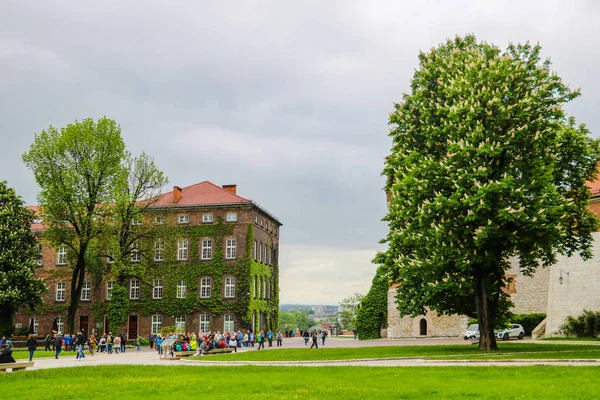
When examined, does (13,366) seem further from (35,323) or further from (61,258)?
(61,258)

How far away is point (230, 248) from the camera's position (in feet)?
219

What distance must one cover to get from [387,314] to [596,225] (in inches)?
1414

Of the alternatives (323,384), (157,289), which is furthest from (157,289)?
(323,384)

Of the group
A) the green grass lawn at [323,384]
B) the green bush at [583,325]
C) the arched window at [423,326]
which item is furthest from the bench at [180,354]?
the arched window at [423,326]

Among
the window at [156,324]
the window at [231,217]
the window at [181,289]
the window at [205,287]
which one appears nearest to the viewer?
the window at [205,287]

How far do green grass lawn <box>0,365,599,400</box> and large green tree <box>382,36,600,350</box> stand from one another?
8.15 meters

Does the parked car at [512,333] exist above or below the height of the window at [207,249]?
below

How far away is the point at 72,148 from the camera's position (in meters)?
50.3

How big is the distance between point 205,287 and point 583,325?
119 ft

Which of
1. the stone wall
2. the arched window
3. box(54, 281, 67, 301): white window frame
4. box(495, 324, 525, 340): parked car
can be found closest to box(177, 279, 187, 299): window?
box(54, 281, 67, 301): white window frame

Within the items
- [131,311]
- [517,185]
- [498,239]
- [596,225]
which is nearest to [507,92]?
[517,185]

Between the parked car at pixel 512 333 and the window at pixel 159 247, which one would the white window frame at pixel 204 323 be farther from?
the parked car at pixel 512 333

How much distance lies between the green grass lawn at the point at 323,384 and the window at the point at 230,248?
43.0m

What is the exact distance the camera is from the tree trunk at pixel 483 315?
31.0 metres
